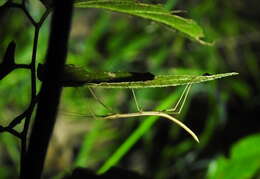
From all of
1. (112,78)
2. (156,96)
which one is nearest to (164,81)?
(112,78)

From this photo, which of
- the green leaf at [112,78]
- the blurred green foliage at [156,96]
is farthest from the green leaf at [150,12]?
the blurred green foliage at [156,96]

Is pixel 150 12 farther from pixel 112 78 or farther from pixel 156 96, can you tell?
pixel 156 96

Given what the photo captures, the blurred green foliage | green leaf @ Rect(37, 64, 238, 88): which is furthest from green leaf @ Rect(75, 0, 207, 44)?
the blurred green foliage

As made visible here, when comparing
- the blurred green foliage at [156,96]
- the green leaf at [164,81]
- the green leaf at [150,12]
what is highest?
the green leaf at [150,12]

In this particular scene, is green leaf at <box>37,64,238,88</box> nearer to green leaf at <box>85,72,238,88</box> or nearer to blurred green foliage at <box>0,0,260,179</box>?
green leaf at <box>85,72,238,88</box>

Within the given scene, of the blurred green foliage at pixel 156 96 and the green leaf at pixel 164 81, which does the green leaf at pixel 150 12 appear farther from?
the blurred green foliage at pixel 156 96

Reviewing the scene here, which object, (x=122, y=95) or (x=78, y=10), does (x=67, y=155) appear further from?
(x=78, y=10)

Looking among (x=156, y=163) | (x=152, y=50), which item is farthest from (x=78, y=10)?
(x=156, y=163)
